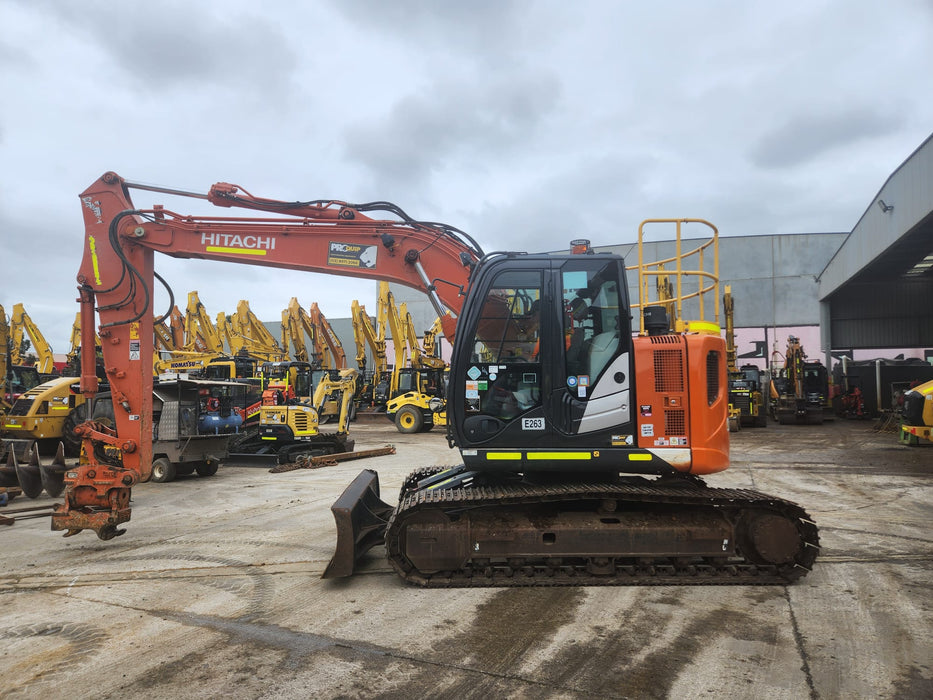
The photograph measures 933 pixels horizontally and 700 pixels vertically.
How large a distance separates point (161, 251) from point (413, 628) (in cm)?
630

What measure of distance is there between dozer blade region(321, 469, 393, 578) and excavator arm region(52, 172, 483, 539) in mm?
2638

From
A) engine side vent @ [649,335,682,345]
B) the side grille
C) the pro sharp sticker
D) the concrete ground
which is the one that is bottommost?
the concrete ground

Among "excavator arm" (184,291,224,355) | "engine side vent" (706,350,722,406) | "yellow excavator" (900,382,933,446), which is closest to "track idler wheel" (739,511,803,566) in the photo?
"engine side vent" (706,350,722,406)

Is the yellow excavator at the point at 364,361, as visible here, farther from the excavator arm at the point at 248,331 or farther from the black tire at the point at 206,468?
the black tire at the point at 206,468

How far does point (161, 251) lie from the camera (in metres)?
8.31

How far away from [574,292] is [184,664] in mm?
3838

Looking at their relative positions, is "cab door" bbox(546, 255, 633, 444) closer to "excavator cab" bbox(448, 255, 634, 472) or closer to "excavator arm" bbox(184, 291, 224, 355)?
"excavator cab" bbox(448, 255, 634, 472)

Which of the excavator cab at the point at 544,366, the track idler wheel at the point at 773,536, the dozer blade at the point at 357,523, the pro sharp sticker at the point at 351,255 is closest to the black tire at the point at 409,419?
the pro sharp sticker at the point at 351,255

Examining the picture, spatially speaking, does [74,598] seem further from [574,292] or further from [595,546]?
[574,292]

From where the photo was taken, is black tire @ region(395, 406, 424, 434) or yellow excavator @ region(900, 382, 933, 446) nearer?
yellow excavator @ region(900, 382, 933, 446)

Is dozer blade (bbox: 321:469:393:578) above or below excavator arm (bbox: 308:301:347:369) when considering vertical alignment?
below

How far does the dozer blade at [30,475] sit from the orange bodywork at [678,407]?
9.56 m

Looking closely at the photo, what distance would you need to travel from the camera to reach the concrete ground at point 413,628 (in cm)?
350

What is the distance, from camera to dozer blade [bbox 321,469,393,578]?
17.0 ft
